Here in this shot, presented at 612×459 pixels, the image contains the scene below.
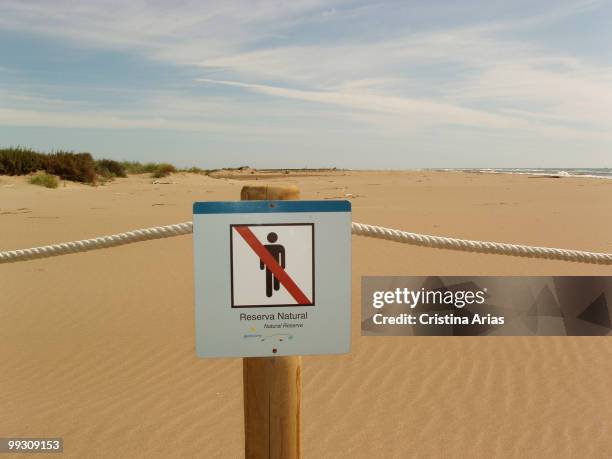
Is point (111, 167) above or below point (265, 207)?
above

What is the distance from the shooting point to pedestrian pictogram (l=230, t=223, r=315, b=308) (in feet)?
5.36

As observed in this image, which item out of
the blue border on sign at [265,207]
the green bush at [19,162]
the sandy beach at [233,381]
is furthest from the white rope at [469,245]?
the green bush at [19,162]

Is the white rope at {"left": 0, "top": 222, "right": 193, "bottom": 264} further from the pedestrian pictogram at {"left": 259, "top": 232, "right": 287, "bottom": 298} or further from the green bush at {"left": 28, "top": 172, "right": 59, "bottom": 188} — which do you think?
the green bush at {"left": 28, "top": 172, "right": 59, "bottom": 188}

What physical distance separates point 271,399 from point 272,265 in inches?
17.5

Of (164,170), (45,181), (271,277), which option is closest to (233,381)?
(271,277)

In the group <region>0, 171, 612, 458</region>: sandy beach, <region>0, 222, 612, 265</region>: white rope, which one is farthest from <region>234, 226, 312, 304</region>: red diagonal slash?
<region>0, 171, 612, 458</region>: sandy beach

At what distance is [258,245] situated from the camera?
5.36ft

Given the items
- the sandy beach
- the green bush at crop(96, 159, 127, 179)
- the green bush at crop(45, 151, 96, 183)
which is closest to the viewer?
the sandy beach

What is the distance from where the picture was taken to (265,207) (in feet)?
5.41

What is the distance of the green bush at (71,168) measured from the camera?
23.5 m

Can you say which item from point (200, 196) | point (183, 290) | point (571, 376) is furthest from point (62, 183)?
point (571, 376)

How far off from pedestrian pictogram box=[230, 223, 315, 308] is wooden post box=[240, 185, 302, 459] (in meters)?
0.13

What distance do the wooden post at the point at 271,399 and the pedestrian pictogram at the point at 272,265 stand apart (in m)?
0.13

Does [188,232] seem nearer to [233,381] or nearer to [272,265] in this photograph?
[272,265]
